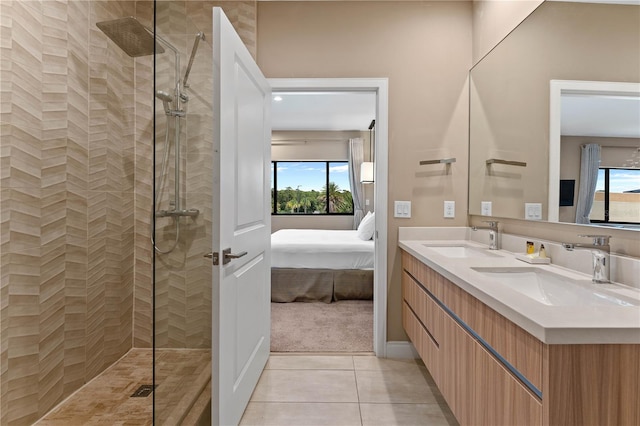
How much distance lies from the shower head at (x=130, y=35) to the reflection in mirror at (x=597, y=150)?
2104mm

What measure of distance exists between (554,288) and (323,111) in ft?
15.4

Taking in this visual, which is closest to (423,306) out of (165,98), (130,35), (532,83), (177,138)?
(532,83)

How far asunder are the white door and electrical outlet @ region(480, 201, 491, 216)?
4.84 ft

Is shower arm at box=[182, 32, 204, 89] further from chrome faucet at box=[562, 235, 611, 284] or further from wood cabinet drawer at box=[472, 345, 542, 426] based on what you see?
chrome faucet at box=[562, 235, 611, 284]

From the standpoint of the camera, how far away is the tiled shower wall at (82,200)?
5.07 ft

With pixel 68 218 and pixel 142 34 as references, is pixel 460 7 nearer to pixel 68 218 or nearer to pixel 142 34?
pixel 142 34

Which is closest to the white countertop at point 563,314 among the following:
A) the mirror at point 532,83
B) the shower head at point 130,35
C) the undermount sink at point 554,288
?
the undermount sink at point 554,288

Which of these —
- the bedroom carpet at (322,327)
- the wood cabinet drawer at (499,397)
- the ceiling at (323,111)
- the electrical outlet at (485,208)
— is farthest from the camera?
the ceiling at (323,111)

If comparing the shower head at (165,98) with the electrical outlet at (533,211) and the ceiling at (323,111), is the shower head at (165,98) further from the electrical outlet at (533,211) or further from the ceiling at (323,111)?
the ceiling at (323,111)

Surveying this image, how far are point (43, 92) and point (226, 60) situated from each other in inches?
42.3

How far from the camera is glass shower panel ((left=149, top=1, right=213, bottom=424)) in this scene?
1.36m

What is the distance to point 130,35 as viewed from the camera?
208cm

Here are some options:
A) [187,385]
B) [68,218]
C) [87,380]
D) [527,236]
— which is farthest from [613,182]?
[87,380]

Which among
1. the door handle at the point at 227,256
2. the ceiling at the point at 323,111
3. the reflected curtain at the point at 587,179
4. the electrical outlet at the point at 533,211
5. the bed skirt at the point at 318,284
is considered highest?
the ceiling at the point at 323,111
